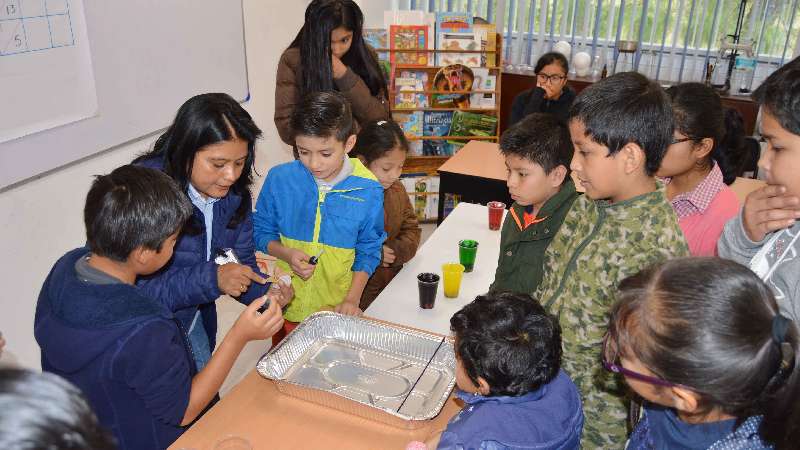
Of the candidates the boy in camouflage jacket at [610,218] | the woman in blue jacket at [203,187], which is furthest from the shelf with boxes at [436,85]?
the boy in camouflage jacket at [610,218]

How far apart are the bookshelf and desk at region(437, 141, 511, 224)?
727 mm

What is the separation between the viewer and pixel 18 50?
224 centimetres

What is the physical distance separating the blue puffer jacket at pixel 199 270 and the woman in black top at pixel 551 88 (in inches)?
112

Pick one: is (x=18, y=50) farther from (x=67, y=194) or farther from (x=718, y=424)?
(x=718, y=424)

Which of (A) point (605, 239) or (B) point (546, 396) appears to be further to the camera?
(A) point (605, 239)

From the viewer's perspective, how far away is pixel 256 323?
60.2 inches

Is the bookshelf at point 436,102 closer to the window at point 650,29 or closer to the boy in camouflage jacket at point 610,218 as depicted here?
the window at point 650,29

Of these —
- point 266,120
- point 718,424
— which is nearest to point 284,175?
point 718,424

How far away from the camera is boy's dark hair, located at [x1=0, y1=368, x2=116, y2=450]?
0.61 meters

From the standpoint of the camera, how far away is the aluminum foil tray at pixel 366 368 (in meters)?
1.53

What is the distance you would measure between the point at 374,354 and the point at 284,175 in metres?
A: 0.78

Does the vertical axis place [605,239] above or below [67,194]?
above

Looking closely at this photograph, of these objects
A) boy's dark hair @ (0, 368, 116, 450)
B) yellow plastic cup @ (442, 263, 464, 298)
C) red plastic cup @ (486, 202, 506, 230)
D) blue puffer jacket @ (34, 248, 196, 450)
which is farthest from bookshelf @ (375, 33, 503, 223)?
boy's dark hair @ (0, 368, 116, 450)

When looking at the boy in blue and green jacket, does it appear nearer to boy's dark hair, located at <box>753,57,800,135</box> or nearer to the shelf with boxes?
boy's dark hair, located at <box>753,57,800,135</box>
